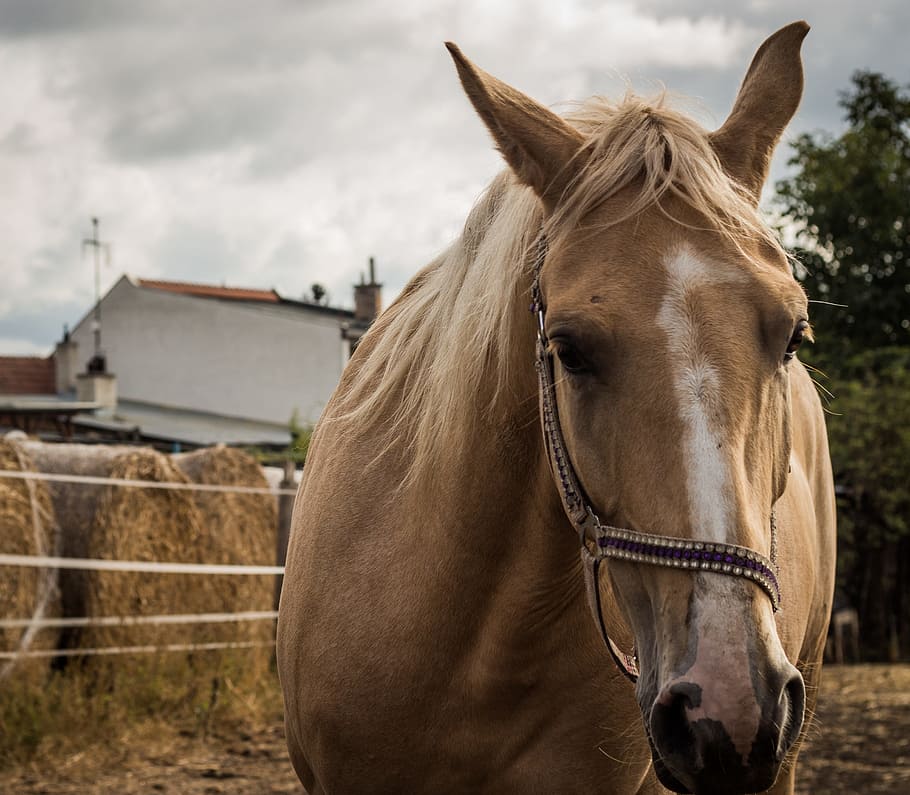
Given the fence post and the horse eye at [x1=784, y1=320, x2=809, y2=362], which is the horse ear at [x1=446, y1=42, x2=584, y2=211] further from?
the fence post

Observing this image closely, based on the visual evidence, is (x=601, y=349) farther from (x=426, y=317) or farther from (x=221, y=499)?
(x=221, y=499)

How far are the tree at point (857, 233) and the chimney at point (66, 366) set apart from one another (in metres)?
16.6

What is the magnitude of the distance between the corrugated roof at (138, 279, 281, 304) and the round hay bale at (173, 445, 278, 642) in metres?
21.6

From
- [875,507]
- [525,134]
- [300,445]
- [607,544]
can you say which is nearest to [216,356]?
[875,507]

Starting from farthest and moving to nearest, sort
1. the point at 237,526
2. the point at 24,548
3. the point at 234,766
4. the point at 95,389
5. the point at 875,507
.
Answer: the point at 95,389
the point at 875,507
the point at 237,526
the point at 24,548
the point at 234,766

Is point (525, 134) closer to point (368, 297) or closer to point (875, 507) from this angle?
point (875, 507)

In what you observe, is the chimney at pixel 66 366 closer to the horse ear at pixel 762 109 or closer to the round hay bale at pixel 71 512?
the round hay bale at pixel 71 512

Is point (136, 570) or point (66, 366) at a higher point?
point (66, 366)

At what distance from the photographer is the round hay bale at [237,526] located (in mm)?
7637

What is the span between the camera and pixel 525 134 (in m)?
2.10

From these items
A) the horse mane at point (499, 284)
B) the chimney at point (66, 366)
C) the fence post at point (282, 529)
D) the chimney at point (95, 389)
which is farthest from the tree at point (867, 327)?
the chimney at point (66, 366)

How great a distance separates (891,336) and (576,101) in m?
19.2

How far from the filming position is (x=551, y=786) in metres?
2.39

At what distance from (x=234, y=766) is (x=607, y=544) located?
4.86 metres
